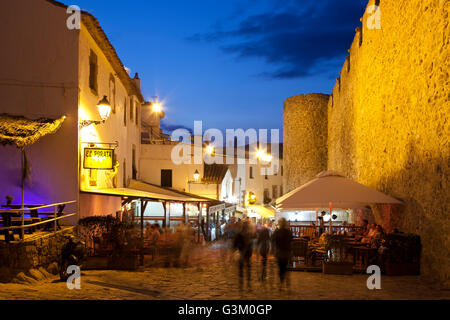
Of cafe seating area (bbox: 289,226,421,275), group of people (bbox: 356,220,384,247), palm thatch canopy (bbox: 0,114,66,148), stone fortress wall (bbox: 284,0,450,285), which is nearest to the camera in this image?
stone fortress wall (bbox: 284,0,450,285)

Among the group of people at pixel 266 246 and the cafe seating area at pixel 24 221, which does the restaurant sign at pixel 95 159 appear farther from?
the group of people at pixel 266 246

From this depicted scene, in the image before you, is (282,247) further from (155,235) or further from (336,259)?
(155,235)

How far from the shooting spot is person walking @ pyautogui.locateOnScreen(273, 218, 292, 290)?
9500 mm

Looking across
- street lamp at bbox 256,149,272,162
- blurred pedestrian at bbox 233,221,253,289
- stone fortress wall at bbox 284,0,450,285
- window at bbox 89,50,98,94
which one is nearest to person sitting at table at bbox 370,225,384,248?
stone fortress wall at bbox 284,0,450,285

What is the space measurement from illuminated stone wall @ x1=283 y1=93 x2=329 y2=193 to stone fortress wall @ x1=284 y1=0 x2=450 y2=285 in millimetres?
13044

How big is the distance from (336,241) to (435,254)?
218 cm

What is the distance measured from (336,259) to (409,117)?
426 centimetres

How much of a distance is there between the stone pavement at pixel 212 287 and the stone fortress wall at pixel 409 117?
140cm

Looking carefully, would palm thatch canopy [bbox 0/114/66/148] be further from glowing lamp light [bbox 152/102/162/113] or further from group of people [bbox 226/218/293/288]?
glowing lamp light [bbox 152/102/162/113]

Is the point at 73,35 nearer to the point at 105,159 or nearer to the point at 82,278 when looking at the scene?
the point at 105,159

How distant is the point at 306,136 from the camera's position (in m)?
34.5

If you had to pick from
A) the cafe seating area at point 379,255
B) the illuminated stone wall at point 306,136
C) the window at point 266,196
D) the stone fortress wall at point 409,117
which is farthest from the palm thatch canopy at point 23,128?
the window at point 266,196

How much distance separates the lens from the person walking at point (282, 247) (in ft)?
31.2

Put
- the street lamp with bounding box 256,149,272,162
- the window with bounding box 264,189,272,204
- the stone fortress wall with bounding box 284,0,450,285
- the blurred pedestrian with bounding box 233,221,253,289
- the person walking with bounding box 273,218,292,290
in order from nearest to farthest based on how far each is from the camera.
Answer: the person walking with bounding box 273,218,292,290 → the stone fortress wall with bounding box 284,0,450,285 → the blurred pedestrian with bounding box 233,221,253,289 → the street lamp with bounding box 256,149,272,162 → the window with bounding box 264,189,272,204
